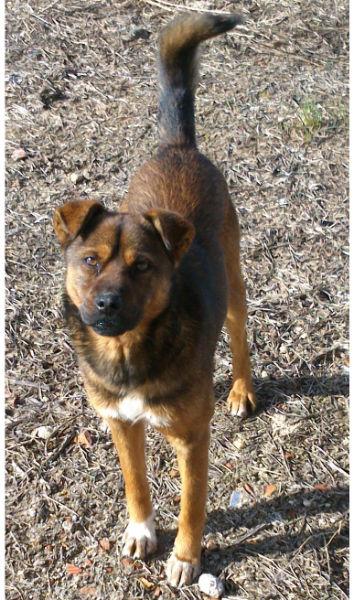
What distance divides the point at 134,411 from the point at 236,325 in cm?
133

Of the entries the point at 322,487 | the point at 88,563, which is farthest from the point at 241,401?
the point at 88,563

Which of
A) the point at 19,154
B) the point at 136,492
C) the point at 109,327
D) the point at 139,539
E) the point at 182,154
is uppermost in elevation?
the point at 109,327

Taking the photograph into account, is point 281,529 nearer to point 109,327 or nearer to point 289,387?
point 289,387

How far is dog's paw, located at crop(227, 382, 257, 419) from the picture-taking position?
489cm

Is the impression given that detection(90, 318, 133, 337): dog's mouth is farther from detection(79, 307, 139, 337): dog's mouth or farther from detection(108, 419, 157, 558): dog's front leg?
detection(108, 419, 157, 558): dog's front leg

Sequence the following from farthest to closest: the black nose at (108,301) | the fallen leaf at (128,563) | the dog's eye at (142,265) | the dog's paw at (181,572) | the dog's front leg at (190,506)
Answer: the fallen leaf at (128,563), the dog's paw at (181,572), the dog's front leg at (190,506), the dog's eye at (142,265), the black nose at (108,301)

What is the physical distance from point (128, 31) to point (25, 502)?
489 centimetres

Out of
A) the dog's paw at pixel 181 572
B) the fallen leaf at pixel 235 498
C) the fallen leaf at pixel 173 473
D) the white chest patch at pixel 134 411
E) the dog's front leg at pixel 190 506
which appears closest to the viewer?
the white chest patch at pixel 134 411

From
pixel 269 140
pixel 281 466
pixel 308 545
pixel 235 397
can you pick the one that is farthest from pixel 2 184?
pixel 308 545

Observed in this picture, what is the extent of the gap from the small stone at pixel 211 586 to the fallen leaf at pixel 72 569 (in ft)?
2.02

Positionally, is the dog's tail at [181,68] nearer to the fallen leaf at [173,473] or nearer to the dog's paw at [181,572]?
the fallen leaf at [173,473]

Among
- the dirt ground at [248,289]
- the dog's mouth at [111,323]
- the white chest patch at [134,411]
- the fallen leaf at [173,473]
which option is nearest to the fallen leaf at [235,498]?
the dirt ground at [248,289]

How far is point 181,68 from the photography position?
4535 millimetres

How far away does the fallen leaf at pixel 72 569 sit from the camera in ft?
13.8
